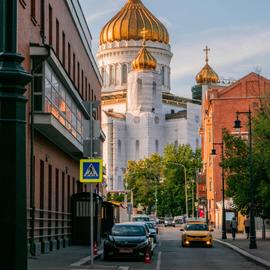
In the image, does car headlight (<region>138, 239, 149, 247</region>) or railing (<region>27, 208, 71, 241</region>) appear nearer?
railing (<region>27, 208, 71, 241</region>)

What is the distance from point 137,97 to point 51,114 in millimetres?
111045

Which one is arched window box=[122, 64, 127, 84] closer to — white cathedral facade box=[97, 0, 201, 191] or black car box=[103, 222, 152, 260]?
white cathedral facade box=[97, 0, 201, 191]

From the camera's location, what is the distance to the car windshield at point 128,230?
2689cm

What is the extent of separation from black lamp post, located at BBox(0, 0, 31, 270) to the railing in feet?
60.7

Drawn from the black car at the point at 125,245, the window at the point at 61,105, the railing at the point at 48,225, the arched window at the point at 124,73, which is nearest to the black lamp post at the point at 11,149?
the railing at the point at 48,225

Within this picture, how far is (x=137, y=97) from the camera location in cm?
13675

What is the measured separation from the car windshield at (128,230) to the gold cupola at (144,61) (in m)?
108

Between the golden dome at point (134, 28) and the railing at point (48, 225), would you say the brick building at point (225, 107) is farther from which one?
the golden dome at point (134, 28)

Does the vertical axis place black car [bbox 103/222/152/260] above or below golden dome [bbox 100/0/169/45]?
below

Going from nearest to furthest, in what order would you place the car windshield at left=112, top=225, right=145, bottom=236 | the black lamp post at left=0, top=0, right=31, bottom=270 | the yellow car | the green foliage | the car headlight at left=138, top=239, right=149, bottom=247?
the black lamp post at left=0, top=0, right=31, bottom=270 → the car headlight at left=138, top=239, right=149, bottom=247 → the car windshield at left=112, top=225, right=145, bottom=236 → the yellow car → the green foliage

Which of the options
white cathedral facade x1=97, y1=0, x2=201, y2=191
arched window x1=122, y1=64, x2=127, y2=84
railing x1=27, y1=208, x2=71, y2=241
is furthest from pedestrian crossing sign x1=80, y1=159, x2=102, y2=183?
arched window x1=122, y1=64, x2=127, y2=84

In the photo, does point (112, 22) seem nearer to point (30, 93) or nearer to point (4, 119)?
point (30, 93)

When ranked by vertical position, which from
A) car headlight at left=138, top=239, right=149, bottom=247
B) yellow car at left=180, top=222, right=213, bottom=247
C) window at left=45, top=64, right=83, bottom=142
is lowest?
yellow car at left=180, top=222, right=213, bottom=247

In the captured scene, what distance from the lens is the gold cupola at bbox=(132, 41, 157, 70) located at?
134 metres
